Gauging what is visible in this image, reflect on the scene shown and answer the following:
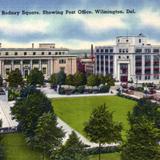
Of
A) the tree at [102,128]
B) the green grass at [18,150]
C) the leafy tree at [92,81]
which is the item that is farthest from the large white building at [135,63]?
the tree at [102,128]

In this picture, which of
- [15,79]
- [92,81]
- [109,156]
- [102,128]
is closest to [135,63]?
[92,81]

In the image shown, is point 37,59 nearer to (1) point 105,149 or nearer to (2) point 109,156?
(1) point 105,149

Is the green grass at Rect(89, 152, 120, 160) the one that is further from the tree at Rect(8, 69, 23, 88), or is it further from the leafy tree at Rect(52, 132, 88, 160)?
the tree at Rect(8, 69, 23, 88)

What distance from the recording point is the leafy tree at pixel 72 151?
537 cm

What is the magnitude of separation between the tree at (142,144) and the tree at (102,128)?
31.0 inches

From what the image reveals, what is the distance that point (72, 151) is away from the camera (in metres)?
5.50

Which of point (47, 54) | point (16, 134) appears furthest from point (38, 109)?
point (47, 54)

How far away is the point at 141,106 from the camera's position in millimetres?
7047

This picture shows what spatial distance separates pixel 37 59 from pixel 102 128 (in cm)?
1336

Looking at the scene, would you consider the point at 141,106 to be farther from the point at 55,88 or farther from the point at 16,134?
the point at 55,88

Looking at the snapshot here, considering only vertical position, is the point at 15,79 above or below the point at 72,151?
above

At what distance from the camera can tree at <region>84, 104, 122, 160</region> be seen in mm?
6391

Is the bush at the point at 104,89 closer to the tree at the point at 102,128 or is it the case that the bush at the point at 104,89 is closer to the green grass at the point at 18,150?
the green grass at the point at 18,150

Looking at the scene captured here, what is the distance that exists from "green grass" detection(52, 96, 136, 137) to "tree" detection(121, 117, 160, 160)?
8.64 ft
